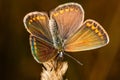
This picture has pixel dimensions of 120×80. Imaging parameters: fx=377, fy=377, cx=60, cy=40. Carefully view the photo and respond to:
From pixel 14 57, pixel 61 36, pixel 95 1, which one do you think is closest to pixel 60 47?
pixel 61 36

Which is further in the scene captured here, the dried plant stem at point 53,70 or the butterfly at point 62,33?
the dried plant stem at point 53,70

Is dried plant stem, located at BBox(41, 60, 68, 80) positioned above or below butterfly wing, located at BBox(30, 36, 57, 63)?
below

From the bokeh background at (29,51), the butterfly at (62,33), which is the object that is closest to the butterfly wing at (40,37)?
the butterfly at (62,33)

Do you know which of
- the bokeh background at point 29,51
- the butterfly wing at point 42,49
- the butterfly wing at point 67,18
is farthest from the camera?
the bokeh background at point 29,51

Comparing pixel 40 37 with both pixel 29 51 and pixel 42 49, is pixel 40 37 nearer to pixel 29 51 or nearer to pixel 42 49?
pixel 42 49

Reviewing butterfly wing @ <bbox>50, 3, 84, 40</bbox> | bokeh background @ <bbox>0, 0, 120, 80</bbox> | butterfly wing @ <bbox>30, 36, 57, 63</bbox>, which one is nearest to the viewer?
butterfly wing @ <bbox>30, 36, 57, 63</bbox>

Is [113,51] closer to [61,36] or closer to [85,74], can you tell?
[85,74]

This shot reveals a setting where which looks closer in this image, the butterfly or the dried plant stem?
the butterfly

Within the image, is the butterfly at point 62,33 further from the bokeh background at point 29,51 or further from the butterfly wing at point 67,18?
the bokeh background at point 29,51

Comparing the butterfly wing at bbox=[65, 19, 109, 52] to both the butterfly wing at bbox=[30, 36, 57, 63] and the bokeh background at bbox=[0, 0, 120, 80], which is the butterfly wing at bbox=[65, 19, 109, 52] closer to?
the butterfly wing at bbox=[30, 36, 57, 63]

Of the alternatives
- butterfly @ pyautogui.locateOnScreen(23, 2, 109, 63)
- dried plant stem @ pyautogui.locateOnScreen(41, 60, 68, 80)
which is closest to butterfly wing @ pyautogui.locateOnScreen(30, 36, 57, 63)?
butterfly @ pyautogui.locateOnScreen(23, 2, 109, 63)
